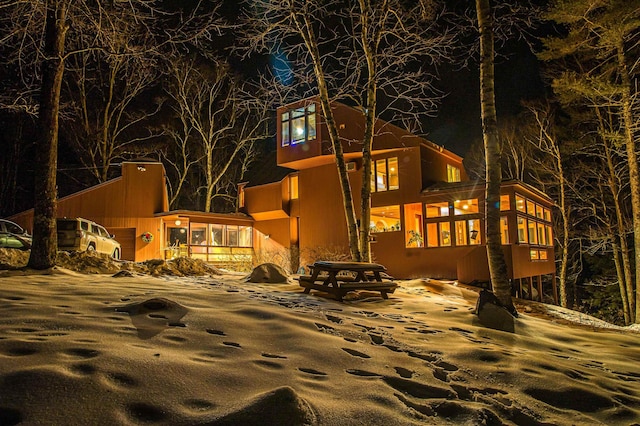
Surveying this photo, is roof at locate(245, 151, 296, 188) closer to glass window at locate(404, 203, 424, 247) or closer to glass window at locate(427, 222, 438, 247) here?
glass window at locate(404, 203, 424, 247)

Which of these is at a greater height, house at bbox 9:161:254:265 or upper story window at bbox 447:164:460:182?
upper story window at bbox 447:164:460:182

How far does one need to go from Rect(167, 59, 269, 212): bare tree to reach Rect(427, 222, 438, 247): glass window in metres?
12.5

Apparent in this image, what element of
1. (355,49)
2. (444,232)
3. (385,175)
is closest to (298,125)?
(385,175)

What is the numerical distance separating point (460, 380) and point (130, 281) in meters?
5.90

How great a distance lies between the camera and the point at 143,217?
24.1m

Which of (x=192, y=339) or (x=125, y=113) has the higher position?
(x=125, y=113)

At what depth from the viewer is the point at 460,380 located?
400cm

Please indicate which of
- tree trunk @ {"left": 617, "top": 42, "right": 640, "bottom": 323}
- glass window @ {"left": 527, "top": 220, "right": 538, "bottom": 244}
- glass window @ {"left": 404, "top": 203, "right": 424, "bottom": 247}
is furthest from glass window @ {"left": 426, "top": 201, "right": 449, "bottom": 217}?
tree trunk @ {"left": 617, "top": 42, "right": 640, "bottom": 323}

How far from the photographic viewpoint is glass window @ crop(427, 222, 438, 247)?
19.2 metres

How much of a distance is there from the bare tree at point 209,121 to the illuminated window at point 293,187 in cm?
457

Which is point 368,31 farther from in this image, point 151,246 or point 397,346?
point 151,246

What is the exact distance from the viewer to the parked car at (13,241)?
11.4m

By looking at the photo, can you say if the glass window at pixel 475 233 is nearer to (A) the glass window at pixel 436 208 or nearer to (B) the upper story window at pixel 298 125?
(A) the glass window at pixel 436 208

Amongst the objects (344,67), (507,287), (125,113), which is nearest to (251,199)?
(125,113)
